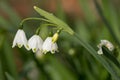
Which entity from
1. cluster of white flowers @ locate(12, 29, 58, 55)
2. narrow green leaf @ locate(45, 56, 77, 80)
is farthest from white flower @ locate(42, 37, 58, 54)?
narrow green leaf @ locate(45, 56, 77, 80)

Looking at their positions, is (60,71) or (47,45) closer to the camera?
(47,45)

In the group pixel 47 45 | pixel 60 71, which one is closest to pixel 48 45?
pixel 47 45

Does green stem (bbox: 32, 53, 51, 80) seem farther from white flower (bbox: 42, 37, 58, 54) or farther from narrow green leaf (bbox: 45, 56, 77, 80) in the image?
white flower (bbox: 42, 37, 58, 54)

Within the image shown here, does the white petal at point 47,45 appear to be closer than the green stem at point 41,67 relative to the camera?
Yes

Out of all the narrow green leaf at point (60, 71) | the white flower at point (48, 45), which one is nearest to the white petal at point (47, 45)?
the white flower at point (48, 45)

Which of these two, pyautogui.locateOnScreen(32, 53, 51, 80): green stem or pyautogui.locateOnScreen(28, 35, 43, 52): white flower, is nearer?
pyautogui.locateOnScreen(28, 35, 43, 52): white flower

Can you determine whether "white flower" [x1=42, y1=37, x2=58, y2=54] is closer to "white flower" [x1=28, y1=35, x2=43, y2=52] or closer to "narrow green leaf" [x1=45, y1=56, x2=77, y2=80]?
"white flower" [x1=28, y1=35, x2=43, y2=52]

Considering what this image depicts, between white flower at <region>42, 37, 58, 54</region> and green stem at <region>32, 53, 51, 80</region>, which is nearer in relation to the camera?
white flower at <region>42, 37, 58, 54</region>

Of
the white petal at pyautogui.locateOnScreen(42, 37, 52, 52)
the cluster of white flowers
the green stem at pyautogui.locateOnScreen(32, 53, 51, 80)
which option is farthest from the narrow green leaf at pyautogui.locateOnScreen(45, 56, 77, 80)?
the white petal at pyautogui.locateOnScreen(42, 37, 52, 52)

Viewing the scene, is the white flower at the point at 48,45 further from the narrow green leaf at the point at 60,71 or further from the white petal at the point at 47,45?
the narrow green leaf at the point at 60,71

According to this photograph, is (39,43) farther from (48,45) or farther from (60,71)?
(60,71)

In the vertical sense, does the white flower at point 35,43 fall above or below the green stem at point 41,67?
above

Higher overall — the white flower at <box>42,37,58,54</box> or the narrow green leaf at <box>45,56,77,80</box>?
the white flower at <box>42,37,58,54</box>
